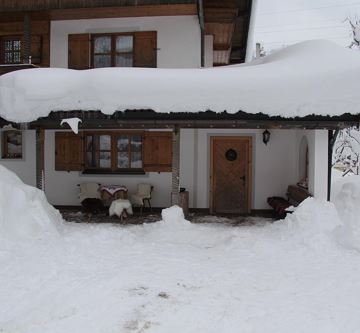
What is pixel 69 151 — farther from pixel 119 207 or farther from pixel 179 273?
pixel 179 273

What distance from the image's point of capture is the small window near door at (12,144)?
11.3 m

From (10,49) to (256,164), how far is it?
24.6 feet

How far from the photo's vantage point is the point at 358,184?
25.6ft

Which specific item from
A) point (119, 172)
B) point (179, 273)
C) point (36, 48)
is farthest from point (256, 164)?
point (36, 48)

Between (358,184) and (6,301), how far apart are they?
635cm

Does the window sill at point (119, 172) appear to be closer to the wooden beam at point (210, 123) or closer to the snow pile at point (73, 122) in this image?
the wooden beam at point (210, 123)

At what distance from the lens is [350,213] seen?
7180 millimetres

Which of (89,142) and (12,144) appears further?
(12,144)

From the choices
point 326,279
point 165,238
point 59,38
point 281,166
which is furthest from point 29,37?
point 326,279

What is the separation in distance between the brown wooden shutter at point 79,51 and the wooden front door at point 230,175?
4023mm

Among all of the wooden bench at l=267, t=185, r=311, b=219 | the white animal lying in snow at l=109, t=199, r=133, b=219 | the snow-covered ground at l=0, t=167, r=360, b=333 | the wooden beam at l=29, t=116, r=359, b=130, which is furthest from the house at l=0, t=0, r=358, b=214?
the snow-covered ground at l=0, t=167, r=360, b=333

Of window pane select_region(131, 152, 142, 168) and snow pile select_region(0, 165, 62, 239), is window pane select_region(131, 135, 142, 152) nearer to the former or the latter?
window pane select_region(131, 152, 142, 168)

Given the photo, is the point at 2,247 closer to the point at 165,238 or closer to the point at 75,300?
the point at 75,300

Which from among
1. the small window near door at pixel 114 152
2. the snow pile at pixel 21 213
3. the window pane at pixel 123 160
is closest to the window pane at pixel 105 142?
the small window near door at pixel 114 152
